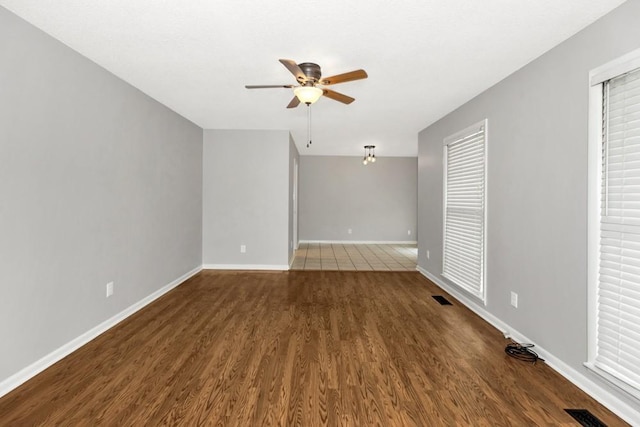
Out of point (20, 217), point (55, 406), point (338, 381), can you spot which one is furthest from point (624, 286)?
point (20, 217)

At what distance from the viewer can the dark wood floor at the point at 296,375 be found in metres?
1.90

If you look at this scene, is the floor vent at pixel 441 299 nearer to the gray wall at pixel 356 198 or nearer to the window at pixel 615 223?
the window at pixel 615 223

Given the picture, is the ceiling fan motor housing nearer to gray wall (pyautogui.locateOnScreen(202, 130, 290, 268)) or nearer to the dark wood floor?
the dark wood floor

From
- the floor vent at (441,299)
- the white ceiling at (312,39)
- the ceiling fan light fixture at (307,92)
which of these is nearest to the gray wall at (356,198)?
the floor vent at (441,299)

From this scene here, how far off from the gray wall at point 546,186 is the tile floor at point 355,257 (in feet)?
9.85

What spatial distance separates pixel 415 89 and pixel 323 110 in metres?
1.36

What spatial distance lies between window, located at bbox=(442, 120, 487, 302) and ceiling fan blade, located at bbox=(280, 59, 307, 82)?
2.11 metres

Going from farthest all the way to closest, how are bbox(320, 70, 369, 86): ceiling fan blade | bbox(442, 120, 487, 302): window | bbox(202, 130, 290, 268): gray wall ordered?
bbox(202, 130, 290, 268): gray wall, bbox(442, 120, 487, 302): window, bbox(320, 70, 369, 86): ceiling fan blade

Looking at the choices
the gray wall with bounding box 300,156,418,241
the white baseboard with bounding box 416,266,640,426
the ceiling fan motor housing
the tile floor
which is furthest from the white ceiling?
the gray wall with bounding box 300,156,418,241

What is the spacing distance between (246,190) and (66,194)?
3.21 meters

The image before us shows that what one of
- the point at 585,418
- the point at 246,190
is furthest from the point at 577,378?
the point at 246,190

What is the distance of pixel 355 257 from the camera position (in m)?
7.35

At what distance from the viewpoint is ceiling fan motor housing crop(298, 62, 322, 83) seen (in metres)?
2.61

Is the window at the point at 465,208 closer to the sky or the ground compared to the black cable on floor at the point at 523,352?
closer to the sky
